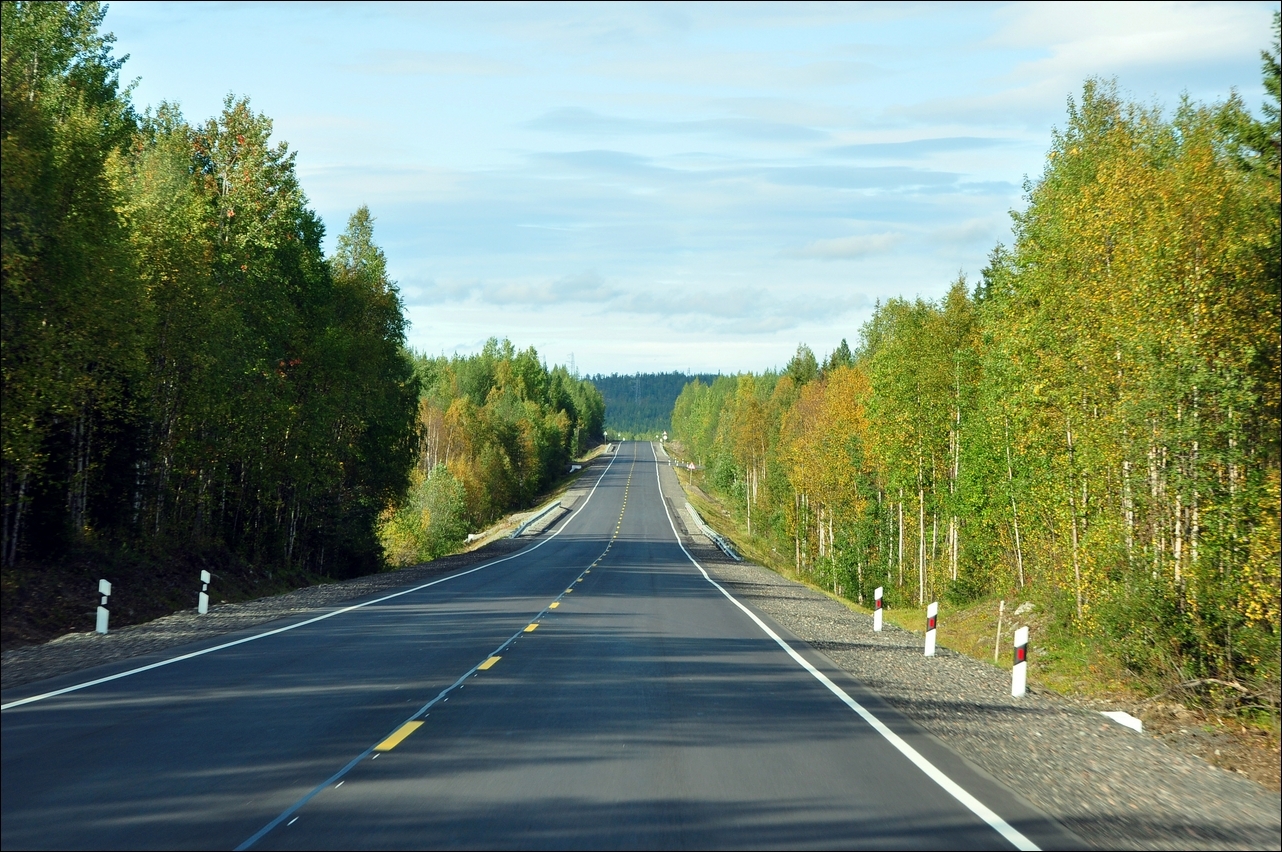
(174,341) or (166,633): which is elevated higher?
(174,341)

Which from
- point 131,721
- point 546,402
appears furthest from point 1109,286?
point 546,402

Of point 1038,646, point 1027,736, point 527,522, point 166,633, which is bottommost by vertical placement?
point 527,522

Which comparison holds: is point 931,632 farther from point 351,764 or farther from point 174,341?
point 174,341

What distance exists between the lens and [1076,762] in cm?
942

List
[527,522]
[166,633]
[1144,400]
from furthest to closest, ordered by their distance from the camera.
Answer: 1. [527,522]
2. [166,633]
3. [1144,400]

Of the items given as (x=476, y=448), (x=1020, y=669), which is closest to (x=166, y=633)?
(x=1020, y=669)

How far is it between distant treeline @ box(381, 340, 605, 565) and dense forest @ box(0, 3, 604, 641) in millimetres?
9653

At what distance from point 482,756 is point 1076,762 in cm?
501

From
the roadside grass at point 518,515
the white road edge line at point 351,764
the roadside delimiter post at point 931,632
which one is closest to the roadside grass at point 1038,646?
the roadside delimiter post at point 931,632

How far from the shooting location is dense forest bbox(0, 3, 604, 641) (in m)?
20.2

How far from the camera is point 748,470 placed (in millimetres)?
101188

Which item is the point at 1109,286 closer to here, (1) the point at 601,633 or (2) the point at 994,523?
(1) the point at 601,633

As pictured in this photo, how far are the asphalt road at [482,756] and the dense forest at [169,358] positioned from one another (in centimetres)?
809

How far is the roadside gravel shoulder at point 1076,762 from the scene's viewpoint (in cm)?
714
